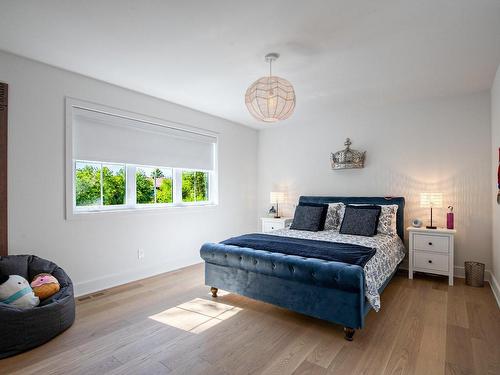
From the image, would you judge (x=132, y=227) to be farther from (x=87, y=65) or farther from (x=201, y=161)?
(x=87, y=65)

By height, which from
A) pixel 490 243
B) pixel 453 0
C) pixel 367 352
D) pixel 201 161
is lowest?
pixel 367 352

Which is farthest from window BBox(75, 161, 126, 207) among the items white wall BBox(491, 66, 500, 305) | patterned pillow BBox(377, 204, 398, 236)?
white wall BBox(491, 66, 500, 305)

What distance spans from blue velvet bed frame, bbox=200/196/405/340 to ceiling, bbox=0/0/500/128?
1.85 meters

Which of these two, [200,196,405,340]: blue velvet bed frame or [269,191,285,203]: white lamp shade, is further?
[269,191,285,203]: white lamp shade

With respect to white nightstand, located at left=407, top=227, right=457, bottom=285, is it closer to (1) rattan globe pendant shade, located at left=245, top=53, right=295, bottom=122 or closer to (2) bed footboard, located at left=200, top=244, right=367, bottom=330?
(2) bed footboard, located at left=200, top=244, right=367, bottom=330

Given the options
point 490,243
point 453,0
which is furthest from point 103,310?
point 490,243

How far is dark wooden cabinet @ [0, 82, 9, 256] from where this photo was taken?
2.67m

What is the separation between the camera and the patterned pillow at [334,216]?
13.8 feet

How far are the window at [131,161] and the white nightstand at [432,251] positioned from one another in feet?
9.93

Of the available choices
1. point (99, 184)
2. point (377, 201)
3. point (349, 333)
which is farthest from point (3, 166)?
point (377, 201)

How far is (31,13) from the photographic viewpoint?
2084 mm

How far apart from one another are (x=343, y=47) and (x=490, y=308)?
2862 millimetres

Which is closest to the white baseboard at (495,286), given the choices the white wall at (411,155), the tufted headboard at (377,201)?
the white wall at (411,155)

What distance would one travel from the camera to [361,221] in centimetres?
380
